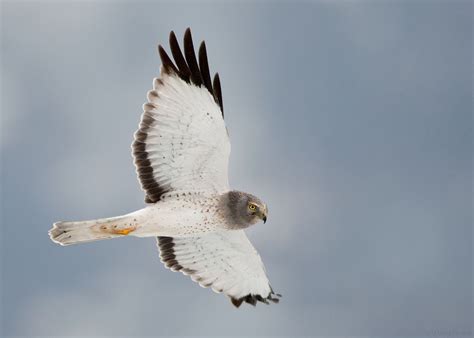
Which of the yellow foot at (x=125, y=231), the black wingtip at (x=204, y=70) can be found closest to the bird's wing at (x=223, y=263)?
the yellow foot at (x=125, y=231)

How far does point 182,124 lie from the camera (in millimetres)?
10562

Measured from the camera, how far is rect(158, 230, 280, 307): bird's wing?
12.1 meters

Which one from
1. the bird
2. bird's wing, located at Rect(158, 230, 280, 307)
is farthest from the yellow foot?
bird's wing, located at Rect(158, 230, 280, 307)

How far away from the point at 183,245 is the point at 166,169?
1725 millimetres

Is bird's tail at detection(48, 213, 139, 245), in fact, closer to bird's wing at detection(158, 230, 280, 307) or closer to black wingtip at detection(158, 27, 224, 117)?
bird's wing at detection(158, 230, 280, 307)

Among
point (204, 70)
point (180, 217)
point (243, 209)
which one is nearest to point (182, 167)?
point (180, 217)

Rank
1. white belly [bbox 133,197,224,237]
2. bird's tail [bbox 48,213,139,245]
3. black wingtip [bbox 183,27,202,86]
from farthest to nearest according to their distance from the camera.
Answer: white belly [bbox 133,197,224,237] < bird's tail [bbox 48,213,139,245] < black wingtip [bbox 183,27,202,86]

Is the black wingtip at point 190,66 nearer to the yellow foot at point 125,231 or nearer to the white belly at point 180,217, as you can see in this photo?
the white belly at point 180,217

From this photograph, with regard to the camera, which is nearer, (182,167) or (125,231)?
(125,231)

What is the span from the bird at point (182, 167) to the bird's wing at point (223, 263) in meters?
0.43

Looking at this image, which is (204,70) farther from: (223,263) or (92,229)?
(223,263)

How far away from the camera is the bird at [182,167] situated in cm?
1045

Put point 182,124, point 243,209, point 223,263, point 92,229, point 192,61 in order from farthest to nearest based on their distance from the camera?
point 223,263
point 243,209
point 92,229
point 182,124
point 192,61

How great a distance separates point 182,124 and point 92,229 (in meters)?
1.97
